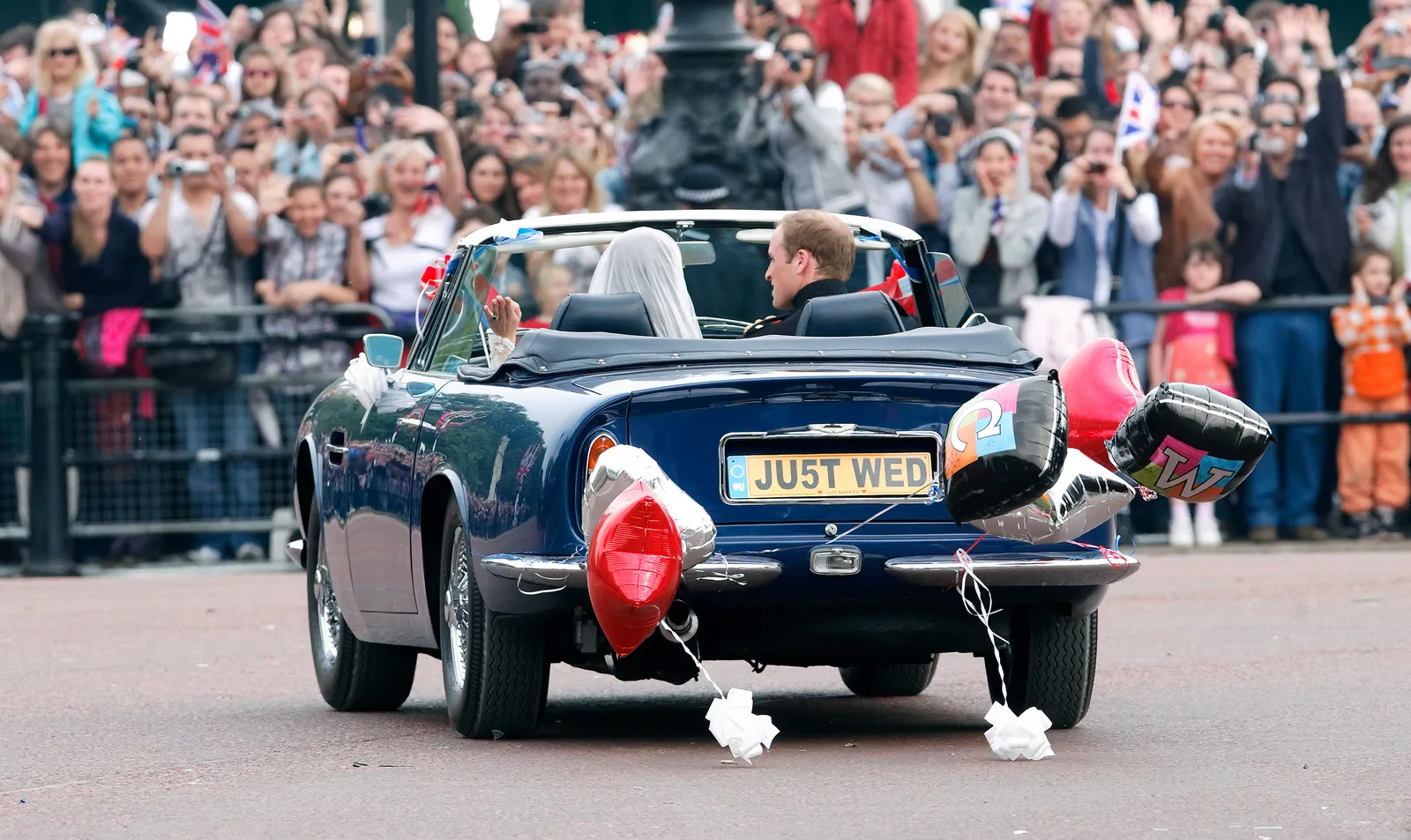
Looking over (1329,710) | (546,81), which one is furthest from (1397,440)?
(1329,710)

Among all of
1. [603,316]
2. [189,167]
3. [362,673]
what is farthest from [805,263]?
[189,167]

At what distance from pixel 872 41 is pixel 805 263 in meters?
11.4

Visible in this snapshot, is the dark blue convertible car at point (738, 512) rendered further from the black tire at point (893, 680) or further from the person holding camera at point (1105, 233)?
the person holding camera at point (1105, 233)

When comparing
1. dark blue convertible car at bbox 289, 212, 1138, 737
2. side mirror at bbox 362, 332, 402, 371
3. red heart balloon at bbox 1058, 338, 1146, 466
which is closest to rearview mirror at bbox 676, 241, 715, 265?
dark blue convertible car at bbox 289, 212, 1138, 737

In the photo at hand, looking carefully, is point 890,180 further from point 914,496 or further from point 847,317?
point 914,496

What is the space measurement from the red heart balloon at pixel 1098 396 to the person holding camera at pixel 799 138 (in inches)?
347

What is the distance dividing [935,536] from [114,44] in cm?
1634

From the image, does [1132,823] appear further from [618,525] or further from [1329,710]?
[1329,710]

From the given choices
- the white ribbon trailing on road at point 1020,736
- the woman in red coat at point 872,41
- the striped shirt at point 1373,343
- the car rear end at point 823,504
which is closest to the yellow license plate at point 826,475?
the car rear end at point 823,504

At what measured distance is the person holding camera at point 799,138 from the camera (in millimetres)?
16516

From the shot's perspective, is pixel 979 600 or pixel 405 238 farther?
pixel 405 238

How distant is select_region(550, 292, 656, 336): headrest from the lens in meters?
7.70

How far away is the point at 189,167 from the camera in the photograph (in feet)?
54.0

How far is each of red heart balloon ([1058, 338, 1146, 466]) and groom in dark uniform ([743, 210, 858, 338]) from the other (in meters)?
0.91
